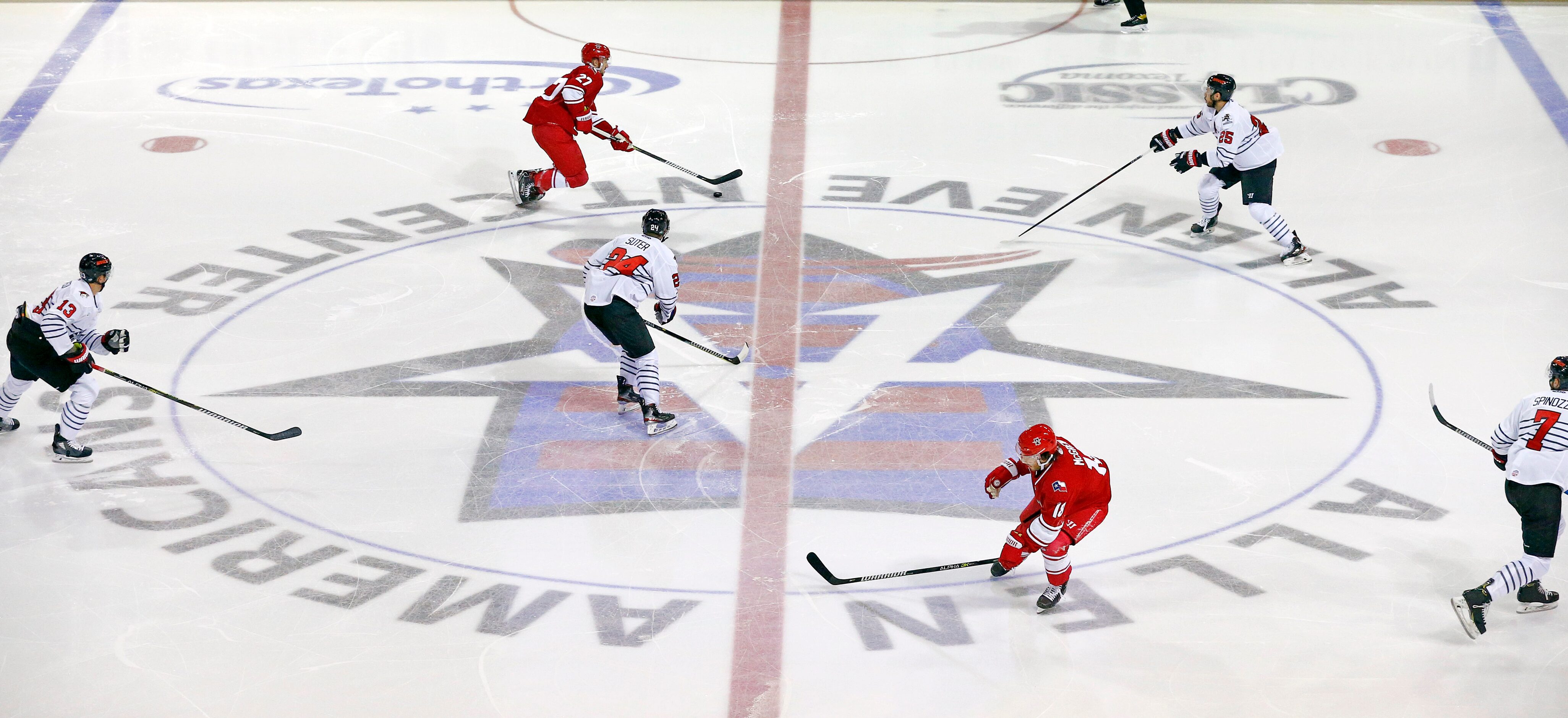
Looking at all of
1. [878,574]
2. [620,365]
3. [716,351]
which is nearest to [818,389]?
[716,351]

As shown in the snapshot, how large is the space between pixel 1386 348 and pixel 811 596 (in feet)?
11.1

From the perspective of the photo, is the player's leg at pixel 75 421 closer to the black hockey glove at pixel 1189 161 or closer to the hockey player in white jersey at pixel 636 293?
the hockey player in white jersey at pixel 636 293

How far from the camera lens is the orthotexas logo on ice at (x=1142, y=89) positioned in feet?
33.8

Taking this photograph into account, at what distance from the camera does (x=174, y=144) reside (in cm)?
970

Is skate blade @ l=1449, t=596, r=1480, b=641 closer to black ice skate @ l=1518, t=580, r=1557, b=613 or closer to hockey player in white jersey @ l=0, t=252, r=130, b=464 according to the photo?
black ice skate @ l=1518, t=580, r=1557, b=613

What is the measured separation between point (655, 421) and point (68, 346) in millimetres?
2347

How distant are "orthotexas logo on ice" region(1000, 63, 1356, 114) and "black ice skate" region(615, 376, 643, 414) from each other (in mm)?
4712

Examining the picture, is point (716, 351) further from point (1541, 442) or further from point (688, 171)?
point (1541, 442)

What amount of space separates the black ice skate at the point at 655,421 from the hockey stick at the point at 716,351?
1.11 ft

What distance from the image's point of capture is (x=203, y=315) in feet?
24.4

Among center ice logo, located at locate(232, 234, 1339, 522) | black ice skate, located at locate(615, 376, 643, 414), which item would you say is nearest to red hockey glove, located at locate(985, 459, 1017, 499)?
center ice logo, located at locate(232, 234, 1339, 522)

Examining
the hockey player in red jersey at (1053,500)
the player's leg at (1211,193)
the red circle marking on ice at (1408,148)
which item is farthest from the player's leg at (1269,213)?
the hockey player in red jersey at (1053,500)

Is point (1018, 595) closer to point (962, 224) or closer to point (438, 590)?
point (438, 590)

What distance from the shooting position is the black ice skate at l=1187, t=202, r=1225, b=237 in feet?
27.5
